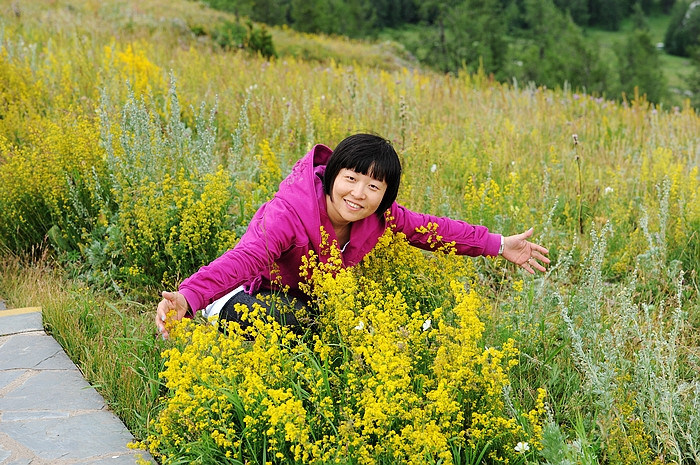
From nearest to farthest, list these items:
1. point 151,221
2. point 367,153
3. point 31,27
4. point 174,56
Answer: point 367,153 < point 151,221 < point 174,56 < point 31,27

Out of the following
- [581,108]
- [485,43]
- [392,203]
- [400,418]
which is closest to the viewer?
[400,418]

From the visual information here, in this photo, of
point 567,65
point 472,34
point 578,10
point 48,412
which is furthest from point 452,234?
point 578,10

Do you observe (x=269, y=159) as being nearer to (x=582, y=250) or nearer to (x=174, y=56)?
(x=582, y=250)

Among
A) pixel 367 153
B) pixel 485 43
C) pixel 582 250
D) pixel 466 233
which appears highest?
pixel 367 153

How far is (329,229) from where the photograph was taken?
314cm

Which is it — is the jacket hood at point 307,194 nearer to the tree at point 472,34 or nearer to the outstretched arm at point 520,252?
the outstretched arm at point 520,252

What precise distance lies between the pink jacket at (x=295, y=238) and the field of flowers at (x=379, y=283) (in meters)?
0.10

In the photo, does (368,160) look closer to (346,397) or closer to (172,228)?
(346,397)

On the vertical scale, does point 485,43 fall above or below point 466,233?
below

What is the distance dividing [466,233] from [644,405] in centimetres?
117

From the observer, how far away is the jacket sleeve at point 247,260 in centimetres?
Answer: 258

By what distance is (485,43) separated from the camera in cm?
4353

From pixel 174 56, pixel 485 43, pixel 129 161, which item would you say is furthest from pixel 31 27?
pixel 485 43

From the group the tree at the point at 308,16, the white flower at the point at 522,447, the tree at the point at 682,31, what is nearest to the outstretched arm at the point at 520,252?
the white flower at the point at 522,447
